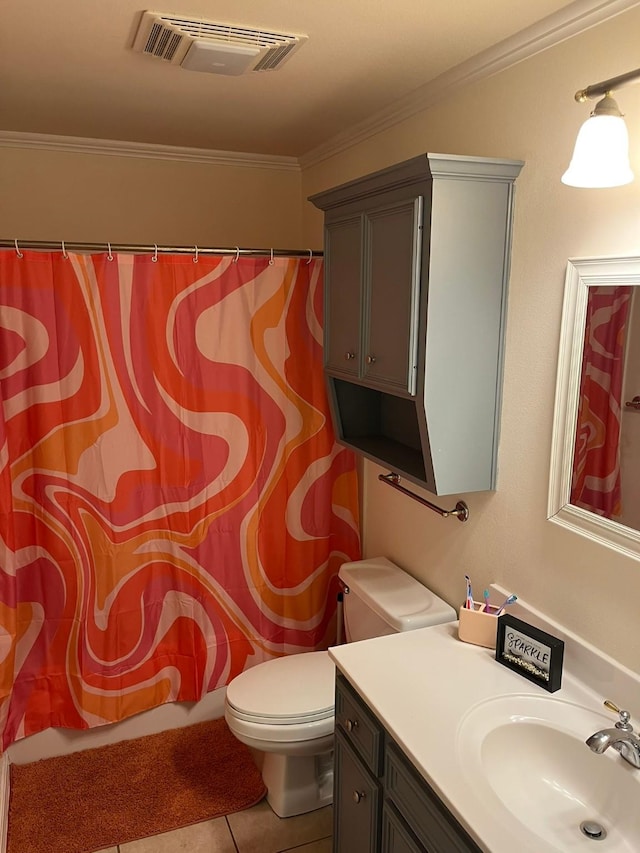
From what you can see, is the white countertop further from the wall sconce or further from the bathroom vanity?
the wall sconce

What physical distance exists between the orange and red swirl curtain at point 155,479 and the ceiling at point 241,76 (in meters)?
0.50

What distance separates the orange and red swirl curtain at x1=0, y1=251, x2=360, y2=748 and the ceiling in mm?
502

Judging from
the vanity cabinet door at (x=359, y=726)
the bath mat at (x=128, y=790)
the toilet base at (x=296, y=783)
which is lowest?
the bath mat at (x=128, y=790)

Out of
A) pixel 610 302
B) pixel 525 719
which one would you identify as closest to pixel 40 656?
pixel 525 719

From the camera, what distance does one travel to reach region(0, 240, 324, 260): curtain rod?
7.14 ft

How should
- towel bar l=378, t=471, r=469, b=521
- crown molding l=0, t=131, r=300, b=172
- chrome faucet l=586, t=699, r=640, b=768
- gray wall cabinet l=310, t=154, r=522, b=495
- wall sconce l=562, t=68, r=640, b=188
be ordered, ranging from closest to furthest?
wall sconce l=562, t=68, r=640, b=188, chrome faucet l=586, t=699, r=640, b=768, gray wall cabinet l=310, t=154, r=522, b=495, towel bar l=378, t=471, r=469, b=521, crown molding l=0, t=131, r=300, b=172

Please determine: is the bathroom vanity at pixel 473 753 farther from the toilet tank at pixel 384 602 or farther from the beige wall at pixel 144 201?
the beige wall at pixel 144 201

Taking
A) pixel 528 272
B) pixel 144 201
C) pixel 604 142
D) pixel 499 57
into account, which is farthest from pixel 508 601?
pixel 144 201

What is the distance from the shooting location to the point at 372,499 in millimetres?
2646

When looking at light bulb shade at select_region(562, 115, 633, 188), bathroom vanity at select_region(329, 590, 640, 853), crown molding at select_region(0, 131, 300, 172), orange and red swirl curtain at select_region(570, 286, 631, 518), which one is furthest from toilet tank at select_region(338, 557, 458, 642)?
crown molding at select_region(0, 131, 300, 172)

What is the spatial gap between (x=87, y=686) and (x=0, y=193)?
76.6 inches

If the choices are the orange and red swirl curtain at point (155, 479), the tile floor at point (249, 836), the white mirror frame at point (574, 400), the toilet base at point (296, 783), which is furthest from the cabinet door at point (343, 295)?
the tile floor at point (249, 836)

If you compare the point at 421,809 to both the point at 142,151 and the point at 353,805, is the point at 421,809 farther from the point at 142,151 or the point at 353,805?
the point at 142,151

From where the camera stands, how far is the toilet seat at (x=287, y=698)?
207 centimetres
